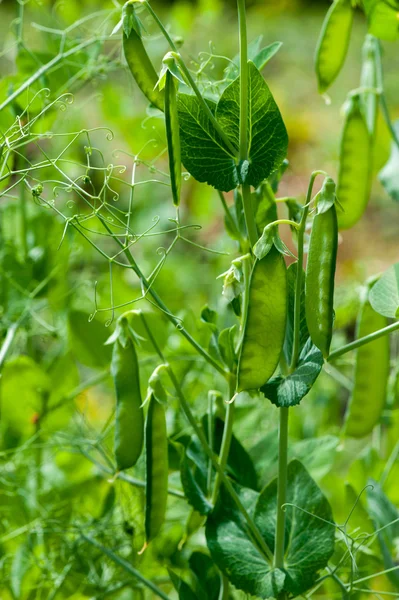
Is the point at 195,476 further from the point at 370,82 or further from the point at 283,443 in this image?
the point at 370,82

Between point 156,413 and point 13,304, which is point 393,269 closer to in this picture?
point 156,413

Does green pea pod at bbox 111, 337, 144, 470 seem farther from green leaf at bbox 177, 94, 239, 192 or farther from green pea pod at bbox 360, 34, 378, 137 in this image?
green pea pod at bbox 360, 34, 378, 137

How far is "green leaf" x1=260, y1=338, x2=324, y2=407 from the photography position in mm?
398

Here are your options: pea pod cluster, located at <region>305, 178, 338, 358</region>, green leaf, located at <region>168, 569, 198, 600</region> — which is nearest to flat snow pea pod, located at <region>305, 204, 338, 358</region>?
pea pod cluster, located at <region>305, 178, 338, 358</region>

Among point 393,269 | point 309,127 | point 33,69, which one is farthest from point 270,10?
point 393,269

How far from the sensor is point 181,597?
0.50m

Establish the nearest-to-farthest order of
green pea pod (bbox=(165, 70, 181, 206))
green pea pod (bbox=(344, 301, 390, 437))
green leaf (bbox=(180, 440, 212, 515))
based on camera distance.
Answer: green pea pod (bbox=(165, 70, 181, 206)), green leaf (bbox=(180, 440, 212, 515)), green pea pod (bbox=(344, 301, 390, 437))

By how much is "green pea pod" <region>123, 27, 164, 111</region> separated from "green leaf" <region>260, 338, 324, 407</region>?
0.17m

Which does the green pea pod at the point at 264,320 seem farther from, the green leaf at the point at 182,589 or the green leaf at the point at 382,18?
the green leaf at the point at 382,18

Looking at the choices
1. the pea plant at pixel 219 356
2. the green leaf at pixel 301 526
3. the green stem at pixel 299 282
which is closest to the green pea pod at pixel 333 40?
the pea plant at pixel 219 356

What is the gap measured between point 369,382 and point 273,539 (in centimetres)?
18

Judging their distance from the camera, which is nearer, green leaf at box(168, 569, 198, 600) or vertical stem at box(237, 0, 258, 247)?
vertical stem at box(237, 0, 258, 247)

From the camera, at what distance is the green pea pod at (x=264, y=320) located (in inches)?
15.3

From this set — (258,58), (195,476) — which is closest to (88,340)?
(195,476)
